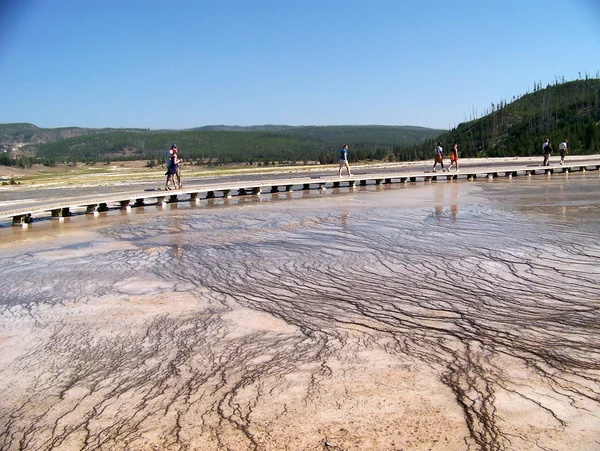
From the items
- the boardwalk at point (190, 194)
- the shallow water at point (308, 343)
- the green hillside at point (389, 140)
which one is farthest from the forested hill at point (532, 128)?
the shallow water at point (308, 343)

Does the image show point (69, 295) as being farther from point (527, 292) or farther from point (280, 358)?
point (527, 292)

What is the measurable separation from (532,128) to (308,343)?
82.7m

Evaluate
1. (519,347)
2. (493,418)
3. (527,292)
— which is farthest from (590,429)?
(527,292)

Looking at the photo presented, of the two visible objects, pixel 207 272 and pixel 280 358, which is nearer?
pixel 280 358

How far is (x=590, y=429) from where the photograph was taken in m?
3.24

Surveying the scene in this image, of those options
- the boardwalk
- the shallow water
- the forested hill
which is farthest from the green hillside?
the shallow water

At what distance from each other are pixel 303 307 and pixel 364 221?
6489mm

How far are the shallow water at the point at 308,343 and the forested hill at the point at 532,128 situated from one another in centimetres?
5617

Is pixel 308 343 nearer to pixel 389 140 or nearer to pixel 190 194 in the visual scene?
pixel 190 194

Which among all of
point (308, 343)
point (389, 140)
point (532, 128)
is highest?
point (389, 140)

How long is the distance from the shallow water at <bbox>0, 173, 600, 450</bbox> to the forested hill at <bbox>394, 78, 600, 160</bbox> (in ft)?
184

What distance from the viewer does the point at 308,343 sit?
4.80 meters

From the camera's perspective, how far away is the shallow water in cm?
342

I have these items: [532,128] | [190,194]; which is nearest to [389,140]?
[532,128]
